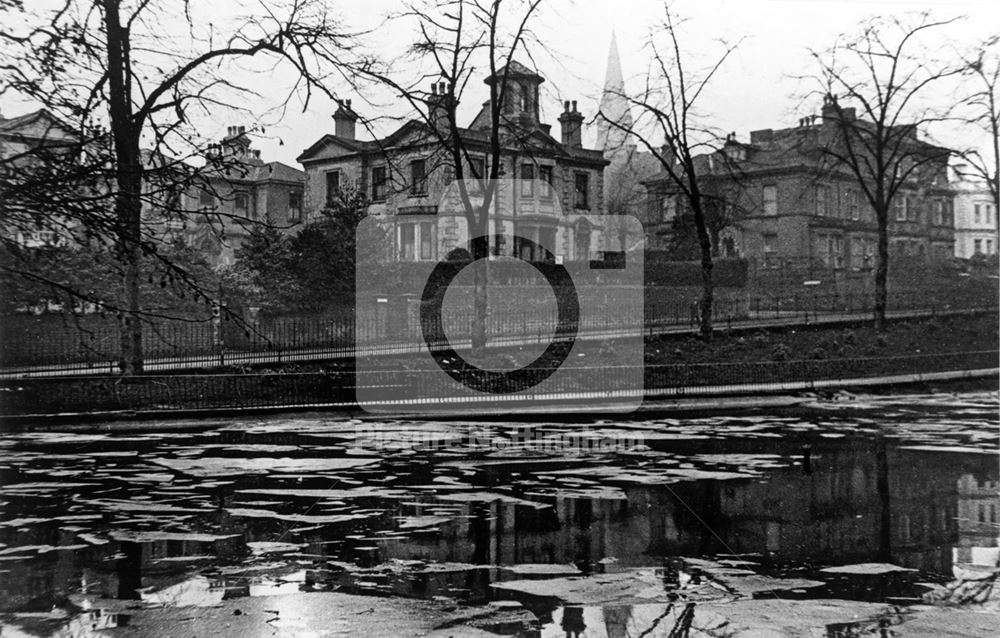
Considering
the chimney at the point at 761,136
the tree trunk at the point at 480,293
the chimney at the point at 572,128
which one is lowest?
the tree trunk at the point at 480,293

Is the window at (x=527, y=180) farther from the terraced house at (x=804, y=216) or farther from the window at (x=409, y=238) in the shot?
the terraced house at (x=804, y=216)

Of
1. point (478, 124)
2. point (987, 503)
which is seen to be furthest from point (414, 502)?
point (478, 124)

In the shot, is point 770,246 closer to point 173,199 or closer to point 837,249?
point 837,249

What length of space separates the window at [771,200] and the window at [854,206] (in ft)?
15.6

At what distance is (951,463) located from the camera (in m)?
13.8

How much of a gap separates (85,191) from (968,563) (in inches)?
328

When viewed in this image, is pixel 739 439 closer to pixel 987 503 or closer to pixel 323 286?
pixel 987 503

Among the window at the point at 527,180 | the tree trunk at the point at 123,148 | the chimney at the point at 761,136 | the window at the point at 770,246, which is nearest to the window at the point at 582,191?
the window at the point at 527,180

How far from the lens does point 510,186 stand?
43.7 meters

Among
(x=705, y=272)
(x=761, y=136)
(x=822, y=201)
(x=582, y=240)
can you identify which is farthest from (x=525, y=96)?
(x=761, y=136)

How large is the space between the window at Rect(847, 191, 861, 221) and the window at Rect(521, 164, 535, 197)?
75.6ft

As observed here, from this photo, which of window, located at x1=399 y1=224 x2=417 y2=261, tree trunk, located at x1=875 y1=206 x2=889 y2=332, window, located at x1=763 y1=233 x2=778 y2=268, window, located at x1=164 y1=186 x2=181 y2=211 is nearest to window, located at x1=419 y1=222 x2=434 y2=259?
window, located at x1=399 y1=224 x2=417 y2=261

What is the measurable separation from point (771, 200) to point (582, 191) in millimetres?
15548

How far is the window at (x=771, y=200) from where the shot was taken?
183 feet
